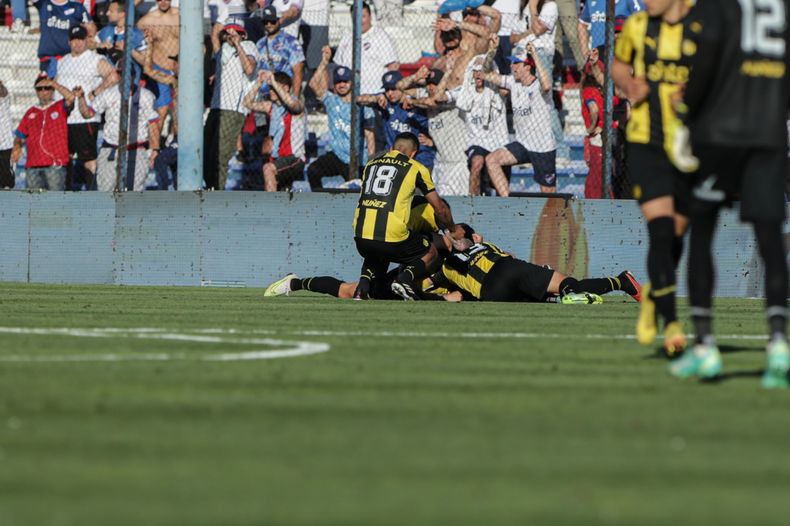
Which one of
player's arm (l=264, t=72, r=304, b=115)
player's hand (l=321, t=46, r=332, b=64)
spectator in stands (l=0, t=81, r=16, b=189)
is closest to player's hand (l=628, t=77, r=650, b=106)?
player's arm (l=264, t=72, r=304, b=115)

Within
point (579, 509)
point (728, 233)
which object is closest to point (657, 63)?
point (579, 509)

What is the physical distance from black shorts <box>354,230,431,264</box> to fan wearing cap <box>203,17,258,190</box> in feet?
13.5

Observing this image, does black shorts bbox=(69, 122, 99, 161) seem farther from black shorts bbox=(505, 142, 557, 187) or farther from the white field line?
the white field line

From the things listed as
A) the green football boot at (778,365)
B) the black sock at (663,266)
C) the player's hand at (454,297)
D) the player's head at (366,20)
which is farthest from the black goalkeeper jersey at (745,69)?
the player's head at (366,20)

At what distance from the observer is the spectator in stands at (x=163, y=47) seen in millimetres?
19234

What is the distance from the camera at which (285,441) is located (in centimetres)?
492

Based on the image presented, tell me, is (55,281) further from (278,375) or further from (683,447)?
(683,447)

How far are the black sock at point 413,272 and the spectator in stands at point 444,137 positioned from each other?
2.97m

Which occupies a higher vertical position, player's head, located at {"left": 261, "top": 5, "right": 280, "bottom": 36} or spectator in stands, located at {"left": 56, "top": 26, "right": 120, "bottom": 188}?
player's head, located at {"left": 261, "top": 5, "right": 280, "bottom": 36}

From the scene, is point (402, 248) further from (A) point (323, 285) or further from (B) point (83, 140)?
(B) point (83, 140)

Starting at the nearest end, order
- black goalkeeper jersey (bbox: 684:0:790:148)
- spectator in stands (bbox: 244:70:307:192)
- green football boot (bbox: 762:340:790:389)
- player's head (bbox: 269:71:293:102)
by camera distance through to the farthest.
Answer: green football boot (bbox: 762:340:790:389) < black goalkeeper jersey (bbox: 684:0:790:148) < spectator in stands (bbox: 244:70:307:192) < player's head (bbox: 269:71:293:102)

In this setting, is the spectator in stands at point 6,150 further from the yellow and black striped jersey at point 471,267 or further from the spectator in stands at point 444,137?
the yellow and black striped jersey at point 471,267

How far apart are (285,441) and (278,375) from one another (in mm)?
2029

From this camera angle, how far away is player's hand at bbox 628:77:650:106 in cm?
823
